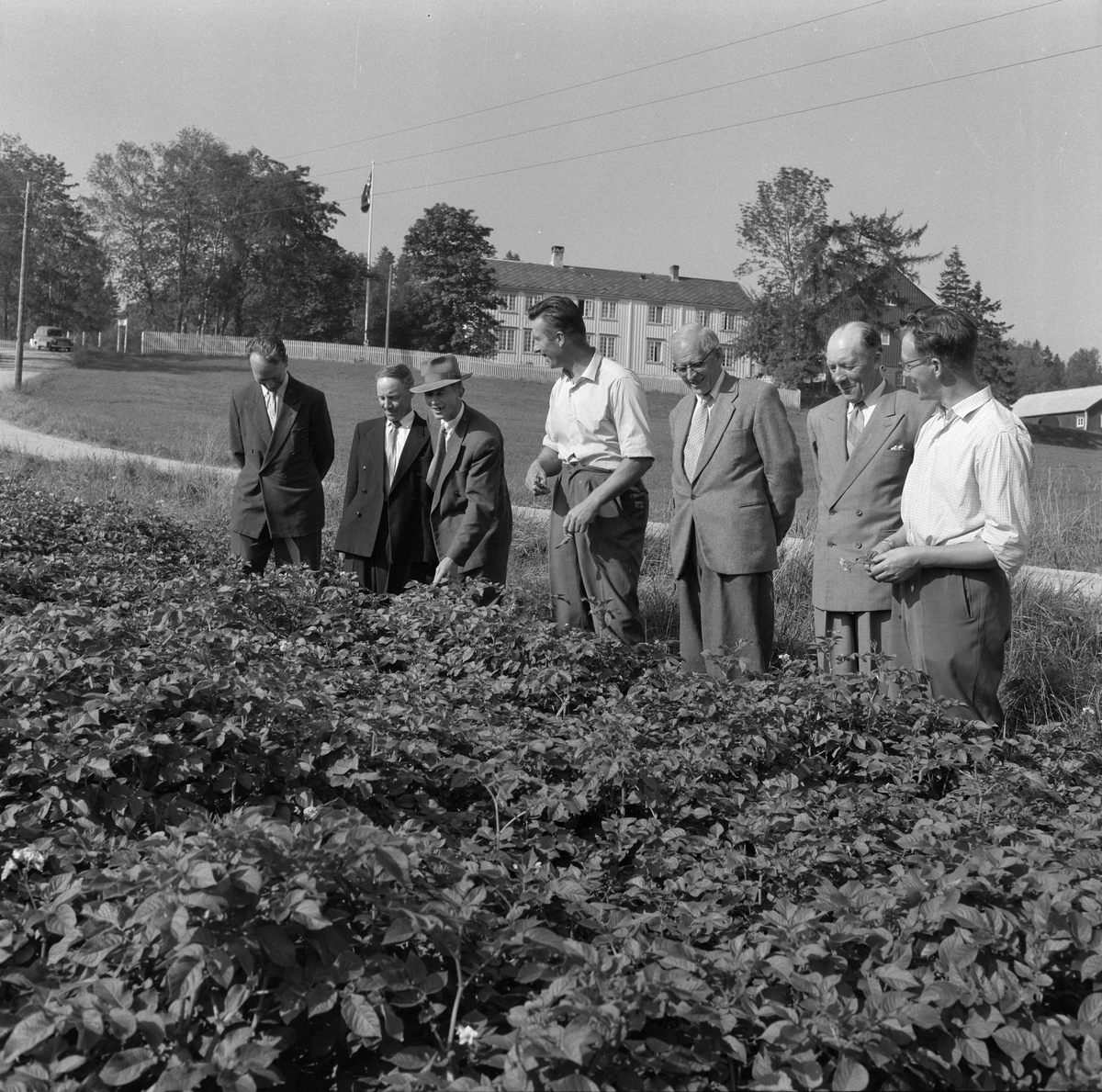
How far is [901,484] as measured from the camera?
539 centimetres

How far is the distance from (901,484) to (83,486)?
10734 millimetres

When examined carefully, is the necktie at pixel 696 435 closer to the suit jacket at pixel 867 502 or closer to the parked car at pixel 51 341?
the suit jacket at pixel 867 502

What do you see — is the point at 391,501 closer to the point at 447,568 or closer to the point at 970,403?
the point at 447,568

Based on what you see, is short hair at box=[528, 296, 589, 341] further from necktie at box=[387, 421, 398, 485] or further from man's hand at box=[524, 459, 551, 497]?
necktie at box=[387, 421, 398, 485]

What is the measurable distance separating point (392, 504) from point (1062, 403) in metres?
80.1

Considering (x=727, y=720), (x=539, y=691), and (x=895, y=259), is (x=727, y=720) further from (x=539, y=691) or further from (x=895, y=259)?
(x=895, y=259)

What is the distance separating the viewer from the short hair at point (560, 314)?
590cm

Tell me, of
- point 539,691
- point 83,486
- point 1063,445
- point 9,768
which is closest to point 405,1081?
point 9,768

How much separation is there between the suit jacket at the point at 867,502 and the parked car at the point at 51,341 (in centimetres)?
6432

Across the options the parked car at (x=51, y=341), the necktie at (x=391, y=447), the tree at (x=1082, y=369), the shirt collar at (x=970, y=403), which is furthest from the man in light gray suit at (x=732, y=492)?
the tree at (x=1082, y=369)

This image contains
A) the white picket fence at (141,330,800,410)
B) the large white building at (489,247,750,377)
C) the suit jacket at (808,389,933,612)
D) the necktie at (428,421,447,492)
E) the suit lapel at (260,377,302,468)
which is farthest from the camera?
the large white building at (489,247,750,377)

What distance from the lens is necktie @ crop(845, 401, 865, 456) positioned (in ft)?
18.1

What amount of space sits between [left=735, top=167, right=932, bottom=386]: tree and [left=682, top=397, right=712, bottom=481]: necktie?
195ft

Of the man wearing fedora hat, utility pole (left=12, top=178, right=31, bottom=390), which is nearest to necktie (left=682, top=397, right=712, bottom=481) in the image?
the man wearing fedora hat
